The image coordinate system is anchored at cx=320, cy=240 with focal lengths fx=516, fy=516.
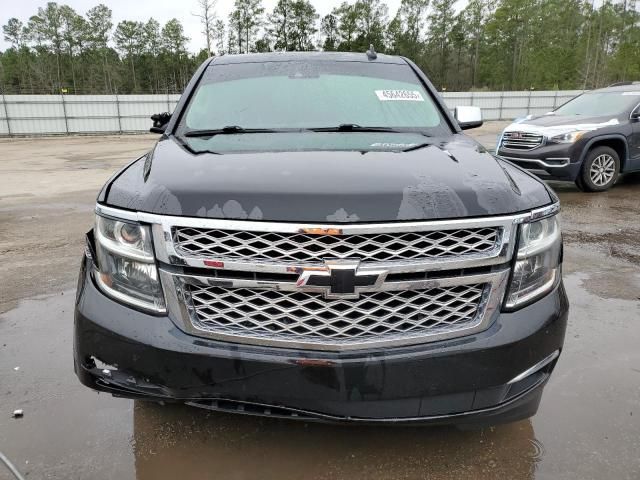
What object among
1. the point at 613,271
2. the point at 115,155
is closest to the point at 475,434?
the point at 613,271

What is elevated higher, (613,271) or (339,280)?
(339,280)

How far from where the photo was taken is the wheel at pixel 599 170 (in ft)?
25.9

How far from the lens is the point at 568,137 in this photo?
7762 mm

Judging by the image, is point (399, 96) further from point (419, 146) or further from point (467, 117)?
point (419, 146)

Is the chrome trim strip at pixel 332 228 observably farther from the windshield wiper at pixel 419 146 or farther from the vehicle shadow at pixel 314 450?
the vehicle shadow at pixel 314 450

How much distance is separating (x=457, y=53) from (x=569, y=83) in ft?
54.5

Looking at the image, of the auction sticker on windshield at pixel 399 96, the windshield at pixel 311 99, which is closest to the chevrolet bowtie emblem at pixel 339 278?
the windshield at pixel 311 99

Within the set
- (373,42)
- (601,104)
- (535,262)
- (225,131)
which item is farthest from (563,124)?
(373,42)

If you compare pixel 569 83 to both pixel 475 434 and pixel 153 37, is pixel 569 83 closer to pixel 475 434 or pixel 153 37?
pixel 153 37

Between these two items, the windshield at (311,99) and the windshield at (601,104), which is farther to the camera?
the windshield at (601,104)

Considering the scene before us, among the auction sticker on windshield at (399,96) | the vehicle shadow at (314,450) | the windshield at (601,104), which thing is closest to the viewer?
the vehicle shadow at (314,450)

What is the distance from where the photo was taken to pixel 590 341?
3.17 m

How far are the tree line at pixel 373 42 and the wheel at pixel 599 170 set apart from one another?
6124cm

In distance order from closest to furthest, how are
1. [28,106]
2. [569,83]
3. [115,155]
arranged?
[115,155]
[28,106]
[569,83]
